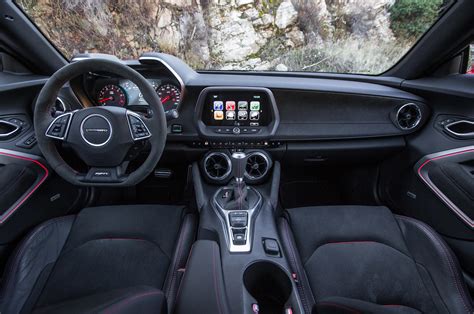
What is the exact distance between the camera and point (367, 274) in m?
1.65

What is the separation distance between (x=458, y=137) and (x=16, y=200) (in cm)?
258

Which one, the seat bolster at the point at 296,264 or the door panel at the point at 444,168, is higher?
the door panel at the point at 444,168

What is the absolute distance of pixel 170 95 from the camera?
2102 mm

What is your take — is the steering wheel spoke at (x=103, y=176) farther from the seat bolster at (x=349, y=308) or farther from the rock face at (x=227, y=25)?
the rock face at (x=227, y=25)

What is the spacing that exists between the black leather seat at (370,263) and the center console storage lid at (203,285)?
16.4 inches

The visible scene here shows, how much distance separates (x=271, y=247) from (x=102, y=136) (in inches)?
39.2

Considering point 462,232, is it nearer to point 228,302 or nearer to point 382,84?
point 382,84

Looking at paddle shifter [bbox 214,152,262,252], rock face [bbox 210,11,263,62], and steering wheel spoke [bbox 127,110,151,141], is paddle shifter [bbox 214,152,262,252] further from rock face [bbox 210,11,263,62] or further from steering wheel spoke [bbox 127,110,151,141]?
rock face [bbox 210,11,263,62]

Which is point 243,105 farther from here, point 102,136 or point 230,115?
point 102,136

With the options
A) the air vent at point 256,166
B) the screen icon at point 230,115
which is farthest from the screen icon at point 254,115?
the air vent at point 256,166

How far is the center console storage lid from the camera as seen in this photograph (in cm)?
124

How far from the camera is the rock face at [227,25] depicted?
9.38 feet

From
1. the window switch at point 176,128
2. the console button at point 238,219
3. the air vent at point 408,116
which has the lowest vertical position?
the console button at point 238,219

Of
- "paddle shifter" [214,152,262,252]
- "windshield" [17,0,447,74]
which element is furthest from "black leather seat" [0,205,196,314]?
"windshield" [17,0,447,74]
